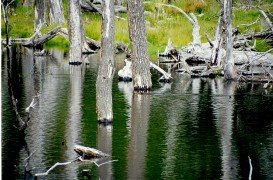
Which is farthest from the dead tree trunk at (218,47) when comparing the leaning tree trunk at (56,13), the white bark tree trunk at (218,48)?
the leaning tree trunk at (56,13)

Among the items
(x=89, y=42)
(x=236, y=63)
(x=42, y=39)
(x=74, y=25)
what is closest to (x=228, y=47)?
(x=236, y=63)

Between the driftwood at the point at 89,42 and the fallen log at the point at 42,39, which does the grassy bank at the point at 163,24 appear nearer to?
the driftwood at the point at 89,42

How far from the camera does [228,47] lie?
31828 millimetres

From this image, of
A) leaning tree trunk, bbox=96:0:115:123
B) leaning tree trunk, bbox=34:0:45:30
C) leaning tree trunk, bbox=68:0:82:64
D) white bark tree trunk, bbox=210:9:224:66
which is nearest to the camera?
leaning tree trunk, bbox=96:0:115:123

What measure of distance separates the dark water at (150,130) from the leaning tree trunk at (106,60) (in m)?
0.90

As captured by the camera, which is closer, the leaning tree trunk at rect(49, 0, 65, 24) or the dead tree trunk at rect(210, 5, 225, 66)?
the dead tree trunk at rect(210, 5, 225, 66)

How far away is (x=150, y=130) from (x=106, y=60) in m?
2.54

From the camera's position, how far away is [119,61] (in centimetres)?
4050

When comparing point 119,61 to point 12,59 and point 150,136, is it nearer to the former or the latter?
point 12,59

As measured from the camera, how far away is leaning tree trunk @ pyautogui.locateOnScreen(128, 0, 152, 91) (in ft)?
87.7

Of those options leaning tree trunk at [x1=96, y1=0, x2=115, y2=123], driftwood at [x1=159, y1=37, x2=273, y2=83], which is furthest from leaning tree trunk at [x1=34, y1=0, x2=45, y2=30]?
leaning tree trunk at [x1=96, y1=0, x2=115, y2=123]

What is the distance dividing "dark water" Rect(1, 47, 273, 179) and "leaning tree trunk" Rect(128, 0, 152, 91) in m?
0.93

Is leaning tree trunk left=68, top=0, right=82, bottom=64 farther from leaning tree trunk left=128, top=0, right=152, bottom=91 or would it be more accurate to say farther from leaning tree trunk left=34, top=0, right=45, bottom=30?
leaning tree trunk left=34, top=0, right=45, bottom=30

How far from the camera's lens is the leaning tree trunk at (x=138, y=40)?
2673cm
